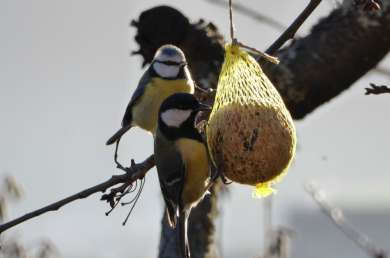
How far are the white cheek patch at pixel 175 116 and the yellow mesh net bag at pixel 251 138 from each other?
0.30 metres

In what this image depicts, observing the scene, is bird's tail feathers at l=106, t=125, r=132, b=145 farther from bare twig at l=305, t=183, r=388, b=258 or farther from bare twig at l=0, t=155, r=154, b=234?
bare twig at l=305, t=183, r=388, b=258

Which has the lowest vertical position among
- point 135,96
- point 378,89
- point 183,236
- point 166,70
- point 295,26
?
point 135,96

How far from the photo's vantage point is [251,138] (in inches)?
143

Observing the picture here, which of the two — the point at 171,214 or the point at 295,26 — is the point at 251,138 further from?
the point at 171,214

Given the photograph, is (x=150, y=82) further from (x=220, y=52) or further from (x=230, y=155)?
(x=230, y=155)

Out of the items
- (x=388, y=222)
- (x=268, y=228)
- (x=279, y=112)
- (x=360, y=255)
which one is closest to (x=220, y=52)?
(x=268, y=228)

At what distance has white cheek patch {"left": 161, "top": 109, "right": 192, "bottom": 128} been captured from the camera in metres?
4.13

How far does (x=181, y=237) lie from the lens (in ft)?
14.2

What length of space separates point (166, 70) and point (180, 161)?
3.47ft

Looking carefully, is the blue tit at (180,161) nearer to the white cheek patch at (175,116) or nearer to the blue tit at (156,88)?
the white cheek patch at (175,116)

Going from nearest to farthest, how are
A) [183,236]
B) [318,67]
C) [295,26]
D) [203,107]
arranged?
[295,26] → [203,107] → [183,236] → [318,67]

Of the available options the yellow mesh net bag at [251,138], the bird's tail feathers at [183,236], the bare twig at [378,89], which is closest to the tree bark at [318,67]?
the bird's tail feathers at [183,236]

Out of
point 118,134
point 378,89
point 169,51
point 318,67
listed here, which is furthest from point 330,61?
point 378,89

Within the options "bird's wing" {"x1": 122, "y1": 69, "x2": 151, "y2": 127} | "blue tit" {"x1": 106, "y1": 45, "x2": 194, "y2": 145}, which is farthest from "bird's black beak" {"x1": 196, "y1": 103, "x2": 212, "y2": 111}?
"bird's wing" {"x1": 122, "y1": 69, "x2": 151, "y2": 127}
